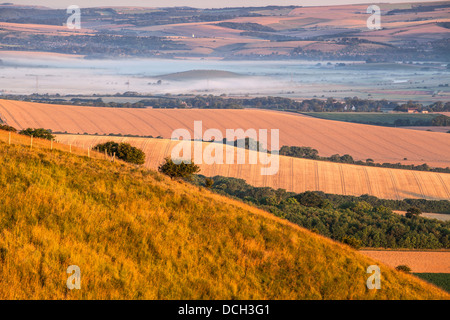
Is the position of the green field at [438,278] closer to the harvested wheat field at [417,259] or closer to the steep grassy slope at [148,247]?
the harvested wheat field at [417,259]

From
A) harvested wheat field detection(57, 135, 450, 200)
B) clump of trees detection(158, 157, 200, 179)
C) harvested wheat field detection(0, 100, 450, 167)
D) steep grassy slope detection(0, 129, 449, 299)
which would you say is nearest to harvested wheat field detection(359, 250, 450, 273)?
clump of trees detection(158, 157, 200, 179)

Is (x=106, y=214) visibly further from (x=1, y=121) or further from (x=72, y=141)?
(x=1, y=121)

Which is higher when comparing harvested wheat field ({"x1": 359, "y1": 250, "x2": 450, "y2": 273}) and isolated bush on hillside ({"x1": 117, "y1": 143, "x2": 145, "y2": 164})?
isolated bush on hillside ({"x1": 117, "y1": 143, "x2": 145, "y2": 164})

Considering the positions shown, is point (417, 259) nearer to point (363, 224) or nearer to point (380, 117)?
point (363, 224)

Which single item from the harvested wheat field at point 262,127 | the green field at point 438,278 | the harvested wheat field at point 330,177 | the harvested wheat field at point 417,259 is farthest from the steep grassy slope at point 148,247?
the harvested wheat field at point 262,127

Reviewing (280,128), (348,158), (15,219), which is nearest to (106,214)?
(15,219)

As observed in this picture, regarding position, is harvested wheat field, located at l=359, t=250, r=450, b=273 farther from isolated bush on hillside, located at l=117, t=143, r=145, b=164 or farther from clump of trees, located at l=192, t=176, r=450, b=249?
isolated bush on hillside, located at l=117, t=143, r=145, b=164
